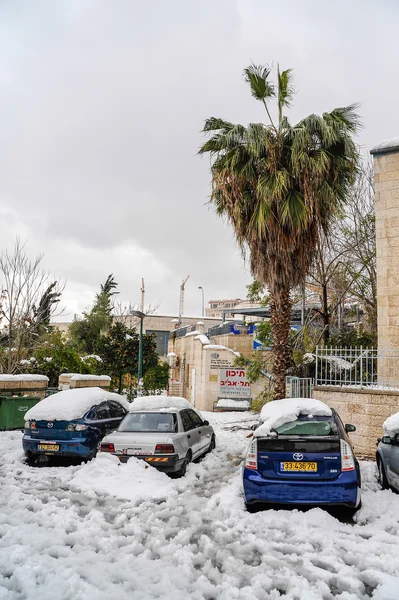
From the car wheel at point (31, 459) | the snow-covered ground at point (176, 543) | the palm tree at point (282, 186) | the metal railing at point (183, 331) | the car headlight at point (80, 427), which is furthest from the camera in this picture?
the metal railing at point (183, 331)

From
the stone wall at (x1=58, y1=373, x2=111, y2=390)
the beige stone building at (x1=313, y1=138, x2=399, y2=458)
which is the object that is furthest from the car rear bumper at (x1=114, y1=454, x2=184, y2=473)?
the stone wall at (x1=58, y1=373, x2=111, y2=390)

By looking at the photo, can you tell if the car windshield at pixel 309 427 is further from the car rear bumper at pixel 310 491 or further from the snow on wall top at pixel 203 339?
the snow on wall top at pixel 203 339

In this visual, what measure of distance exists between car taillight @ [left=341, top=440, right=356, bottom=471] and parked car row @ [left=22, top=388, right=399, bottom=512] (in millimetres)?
13

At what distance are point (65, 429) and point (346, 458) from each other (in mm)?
5947

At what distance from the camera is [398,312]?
41.1 feet

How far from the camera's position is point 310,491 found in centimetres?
623

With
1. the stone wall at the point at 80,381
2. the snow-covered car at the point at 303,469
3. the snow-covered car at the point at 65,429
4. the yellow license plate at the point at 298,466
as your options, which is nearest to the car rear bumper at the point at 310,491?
the snow-covered car at the point at 303,469

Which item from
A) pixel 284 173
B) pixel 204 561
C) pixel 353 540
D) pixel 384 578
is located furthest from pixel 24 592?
pixel 284 173

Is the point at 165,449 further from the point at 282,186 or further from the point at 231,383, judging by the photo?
the point at 231,383

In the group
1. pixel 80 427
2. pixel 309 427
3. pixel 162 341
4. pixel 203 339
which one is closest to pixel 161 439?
pixel 80 427

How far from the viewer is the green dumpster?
1403 cm

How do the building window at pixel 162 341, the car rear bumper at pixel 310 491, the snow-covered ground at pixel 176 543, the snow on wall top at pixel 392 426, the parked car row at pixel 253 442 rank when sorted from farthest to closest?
the building window at pixel 162 341
the snow on wall top at pixel 392 426
the parked car row at pixel 253 442
the car rear bumper at pixel 310 491
the snow-covered ground at pixel 176 543

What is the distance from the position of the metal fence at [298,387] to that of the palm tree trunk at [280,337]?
0.42m

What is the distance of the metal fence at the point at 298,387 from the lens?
41.9ft
